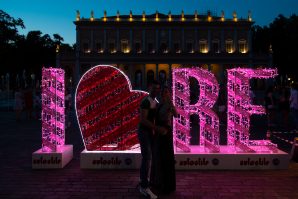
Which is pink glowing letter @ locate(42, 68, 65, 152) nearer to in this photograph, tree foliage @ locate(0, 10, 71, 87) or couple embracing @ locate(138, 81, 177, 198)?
couple embracing @ locate(138, 81, 177, 198)

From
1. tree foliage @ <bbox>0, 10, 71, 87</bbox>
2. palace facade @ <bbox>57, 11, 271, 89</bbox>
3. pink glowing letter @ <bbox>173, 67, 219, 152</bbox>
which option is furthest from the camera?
palace facade @ <bbox>57, 11, 271, 89</bbox>

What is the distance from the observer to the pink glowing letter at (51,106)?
855cm

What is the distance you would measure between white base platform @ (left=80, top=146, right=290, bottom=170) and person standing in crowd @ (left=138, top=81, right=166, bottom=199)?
193 centimetres

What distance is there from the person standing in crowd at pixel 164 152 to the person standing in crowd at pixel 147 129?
0.11 metres

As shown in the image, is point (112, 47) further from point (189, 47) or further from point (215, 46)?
point (215, 46)

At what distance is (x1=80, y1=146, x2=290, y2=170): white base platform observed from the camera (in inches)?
321

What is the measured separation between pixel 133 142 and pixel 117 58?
5833 centimetres

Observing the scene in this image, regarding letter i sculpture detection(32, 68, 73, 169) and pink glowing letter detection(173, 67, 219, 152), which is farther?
letter i sculpture detection(32, 68, 73, 169)

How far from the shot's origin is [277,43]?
2557 inches

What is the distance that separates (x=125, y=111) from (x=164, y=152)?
2.16 meters

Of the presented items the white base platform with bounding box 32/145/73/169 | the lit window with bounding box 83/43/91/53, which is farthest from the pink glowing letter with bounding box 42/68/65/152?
the lit window with bounding box 83/43/91/53

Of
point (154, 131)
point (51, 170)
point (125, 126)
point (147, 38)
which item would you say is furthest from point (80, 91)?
point (147, 38)

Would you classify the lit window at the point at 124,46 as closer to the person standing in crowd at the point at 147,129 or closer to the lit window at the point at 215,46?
the lit window at the point at 215,46

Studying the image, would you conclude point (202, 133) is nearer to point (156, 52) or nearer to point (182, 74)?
point (182, 74)
